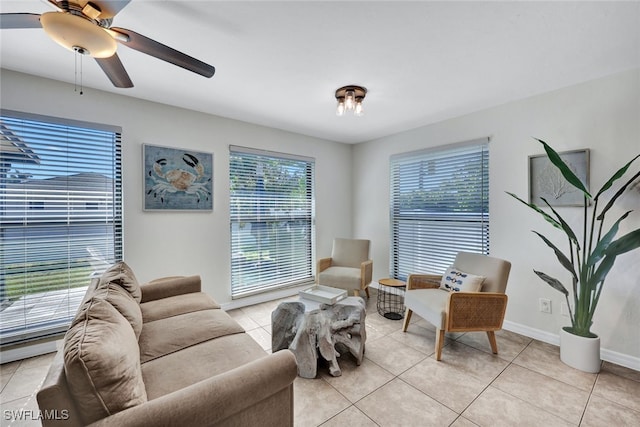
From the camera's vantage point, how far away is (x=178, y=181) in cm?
298

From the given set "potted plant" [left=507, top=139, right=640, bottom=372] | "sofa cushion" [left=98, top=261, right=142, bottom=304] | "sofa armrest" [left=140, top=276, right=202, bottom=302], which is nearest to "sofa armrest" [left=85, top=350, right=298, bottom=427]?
"sofa cushion" [left=98, top=261, right=142, bottom=304]

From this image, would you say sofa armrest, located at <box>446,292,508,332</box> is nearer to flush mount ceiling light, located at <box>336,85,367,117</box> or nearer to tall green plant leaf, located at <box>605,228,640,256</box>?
tall green plant leaf, located at <box>605,228,640,256</box>

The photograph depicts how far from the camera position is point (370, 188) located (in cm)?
439

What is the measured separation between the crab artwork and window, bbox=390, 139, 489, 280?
2690mm

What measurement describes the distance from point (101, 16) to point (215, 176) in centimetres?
210

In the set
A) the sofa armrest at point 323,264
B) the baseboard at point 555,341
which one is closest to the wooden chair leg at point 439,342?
the baseboard at point 555,341

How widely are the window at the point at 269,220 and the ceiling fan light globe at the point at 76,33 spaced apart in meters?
2.11

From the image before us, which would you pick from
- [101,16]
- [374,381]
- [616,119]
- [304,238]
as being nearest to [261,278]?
[304,238]

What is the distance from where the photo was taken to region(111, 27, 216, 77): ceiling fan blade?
1333 millimetres

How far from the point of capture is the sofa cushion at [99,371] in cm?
88

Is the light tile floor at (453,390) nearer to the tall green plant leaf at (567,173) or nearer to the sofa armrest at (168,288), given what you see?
the sofa armrest at (168,288)

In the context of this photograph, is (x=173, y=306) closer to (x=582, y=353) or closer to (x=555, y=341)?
(x=582, y=353)

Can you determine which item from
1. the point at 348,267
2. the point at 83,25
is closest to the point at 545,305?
the point at 348,267

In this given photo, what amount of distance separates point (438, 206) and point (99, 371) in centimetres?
354
